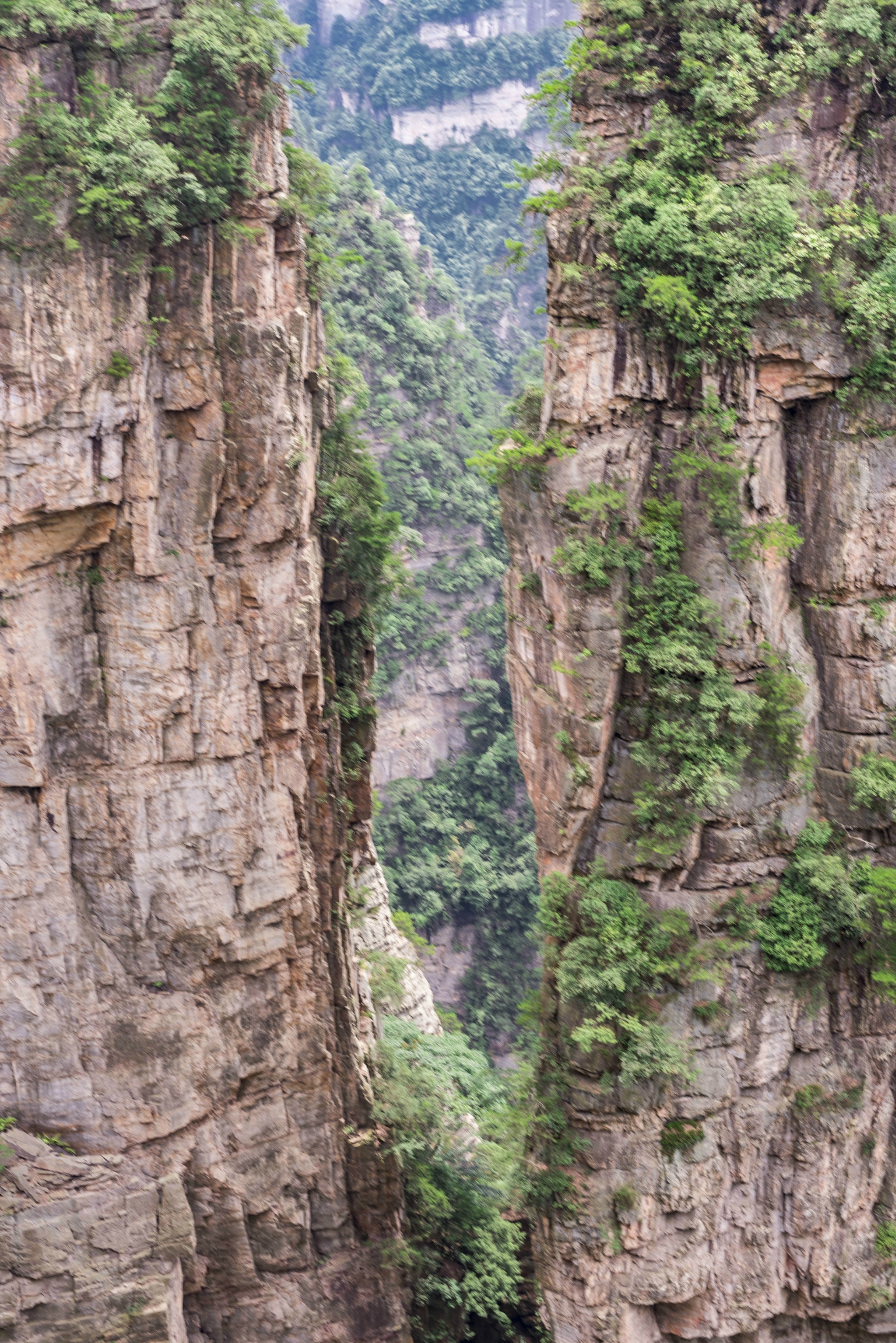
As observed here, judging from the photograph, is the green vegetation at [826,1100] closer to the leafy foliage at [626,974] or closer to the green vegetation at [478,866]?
the leafy foliage at [626,974]

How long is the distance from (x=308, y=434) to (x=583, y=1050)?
24.8 feet

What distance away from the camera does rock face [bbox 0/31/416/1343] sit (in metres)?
11.5

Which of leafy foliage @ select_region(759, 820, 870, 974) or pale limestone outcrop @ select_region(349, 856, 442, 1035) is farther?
pale limestone outcrop @ select_region(349, 856, 442, 1035)

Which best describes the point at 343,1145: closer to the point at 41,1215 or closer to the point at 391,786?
the point at 41,1215

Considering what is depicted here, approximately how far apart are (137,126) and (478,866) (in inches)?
899

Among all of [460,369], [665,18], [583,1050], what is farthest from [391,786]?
[665,18]

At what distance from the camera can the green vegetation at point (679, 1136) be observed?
12242mm

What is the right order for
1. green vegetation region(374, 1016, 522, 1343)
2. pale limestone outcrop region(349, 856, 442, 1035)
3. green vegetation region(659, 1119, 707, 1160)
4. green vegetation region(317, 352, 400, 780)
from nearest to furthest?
green vegetation region(659, 1119, 707, 1160) < green vegetation region(317, 352, 400, 780) < green vegetation region(374, 1016, 522, 1343) < pale limestone outcrop region(349, 856, 442, 1035)

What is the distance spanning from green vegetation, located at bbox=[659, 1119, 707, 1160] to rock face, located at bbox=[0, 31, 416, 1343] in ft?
13.6

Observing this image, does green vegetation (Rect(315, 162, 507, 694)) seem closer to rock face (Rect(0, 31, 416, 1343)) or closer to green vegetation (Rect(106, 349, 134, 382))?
rock face (Rect(0, 31, 416, 1343))

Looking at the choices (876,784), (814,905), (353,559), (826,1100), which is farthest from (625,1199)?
(353,559)

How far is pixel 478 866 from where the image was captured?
30.9 meters

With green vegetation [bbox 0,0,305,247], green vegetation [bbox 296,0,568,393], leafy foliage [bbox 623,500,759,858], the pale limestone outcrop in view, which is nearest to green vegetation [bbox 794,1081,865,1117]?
leafy foliage [bbox 623,500,759,858]

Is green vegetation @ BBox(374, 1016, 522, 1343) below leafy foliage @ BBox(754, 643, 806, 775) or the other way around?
below
